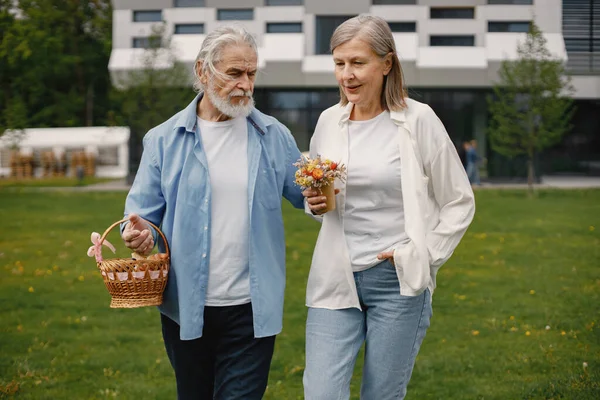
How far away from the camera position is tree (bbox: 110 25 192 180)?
34.9 meters

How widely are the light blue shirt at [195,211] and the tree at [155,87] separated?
30.8 meters

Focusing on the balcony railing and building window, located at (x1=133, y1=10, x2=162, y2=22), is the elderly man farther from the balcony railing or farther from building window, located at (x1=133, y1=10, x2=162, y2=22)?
the balcony railing

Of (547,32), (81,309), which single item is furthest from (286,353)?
(547,32)

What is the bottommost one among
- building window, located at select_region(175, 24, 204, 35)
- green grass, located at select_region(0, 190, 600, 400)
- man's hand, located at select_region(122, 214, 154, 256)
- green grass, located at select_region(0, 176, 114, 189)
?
green grass, located at select_region(0, 176, 114, 189)

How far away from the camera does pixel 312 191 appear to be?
3766mm

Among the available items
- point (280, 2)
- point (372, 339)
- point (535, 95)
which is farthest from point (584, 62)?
point (372, 339)

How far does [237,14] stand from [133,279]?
40.8 metres

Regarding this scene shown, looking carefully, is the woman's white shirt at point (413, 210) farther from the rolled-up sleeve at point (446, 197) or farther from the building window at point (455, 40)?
the building window at point (455, 40)

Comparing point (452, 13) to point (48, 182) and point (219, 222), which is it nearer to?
point (48, 182)

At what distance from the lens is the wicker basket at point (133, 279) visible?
3771 mm

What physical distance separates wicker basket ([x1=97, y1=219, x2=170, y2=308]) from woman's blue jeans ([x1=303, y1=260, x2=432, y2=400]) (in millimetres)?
753

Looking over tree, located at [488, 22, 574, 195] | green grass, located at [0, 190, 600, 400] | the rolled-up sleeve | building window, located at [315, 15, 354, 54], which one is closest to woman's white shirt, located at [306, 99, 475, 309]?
the rolled-up sleeve

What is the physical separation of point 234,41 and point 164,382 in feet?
12.7

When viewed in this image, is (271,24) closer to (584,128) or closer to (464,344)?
(584,128)
